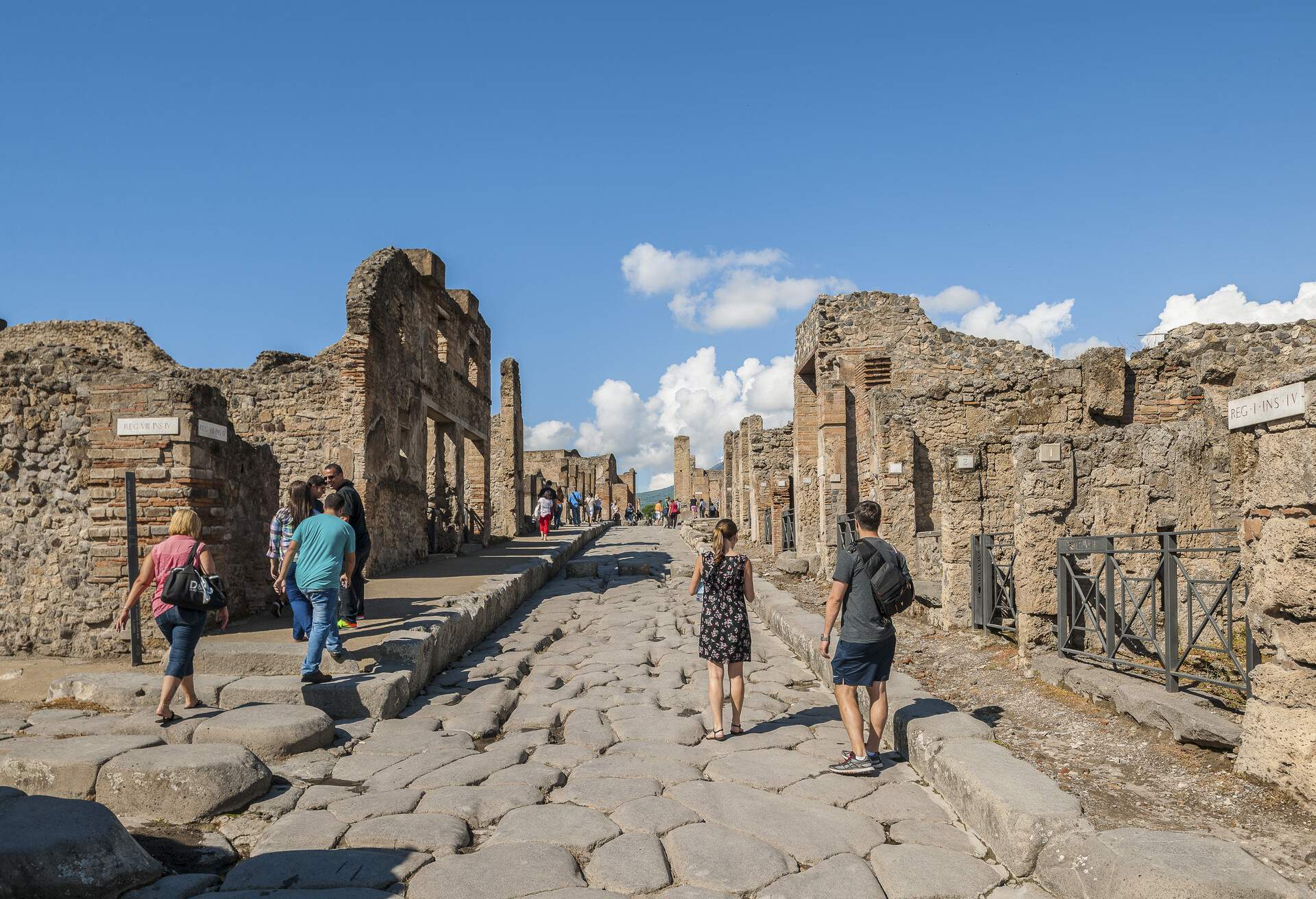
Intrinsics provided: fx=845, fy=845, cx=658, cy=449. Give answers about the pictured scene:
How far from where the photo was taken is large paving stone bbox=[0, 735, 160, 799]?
13.2ft

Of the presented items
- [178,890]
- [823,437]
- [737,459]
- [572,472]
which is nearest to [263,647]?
[178,890]

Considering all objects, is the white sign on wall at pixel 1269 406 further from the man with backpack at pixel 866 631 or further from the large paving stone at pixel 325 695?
the large paving stone at pixel 325 695

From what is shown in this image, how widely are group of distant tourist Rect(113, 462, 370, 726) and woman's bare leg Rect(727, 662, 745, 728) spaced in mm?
2785

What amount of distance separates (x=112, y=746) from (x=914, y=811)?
3.99 m

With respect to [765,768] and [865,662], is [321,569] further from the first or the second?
[865,662]

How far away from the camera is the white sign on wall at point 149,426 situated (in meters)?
7.16

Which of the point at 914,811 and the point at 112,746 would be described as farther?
the point at 112,746

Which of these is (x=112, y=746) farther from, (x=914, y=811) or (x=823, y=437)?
(x=823, y=437)

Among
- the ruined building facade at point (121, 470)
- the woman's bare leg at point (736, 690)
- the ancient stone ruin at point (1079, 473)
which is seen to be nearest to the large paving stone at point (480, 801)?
the woman's bare leg at point (736, 690)

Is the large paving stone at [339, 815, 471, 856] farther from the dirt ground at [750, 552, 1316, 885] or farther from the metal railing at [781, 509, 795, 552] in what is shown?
the metal railing at [781, 509, 795, 552]

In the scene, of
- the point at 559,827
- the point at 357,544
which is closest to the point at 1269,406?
the point at 559,827

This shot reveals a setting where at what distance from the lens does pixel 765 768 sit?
15.0 ft

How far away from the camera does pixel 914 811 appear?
3.96 meters

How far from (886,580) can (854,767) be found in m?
1.00
